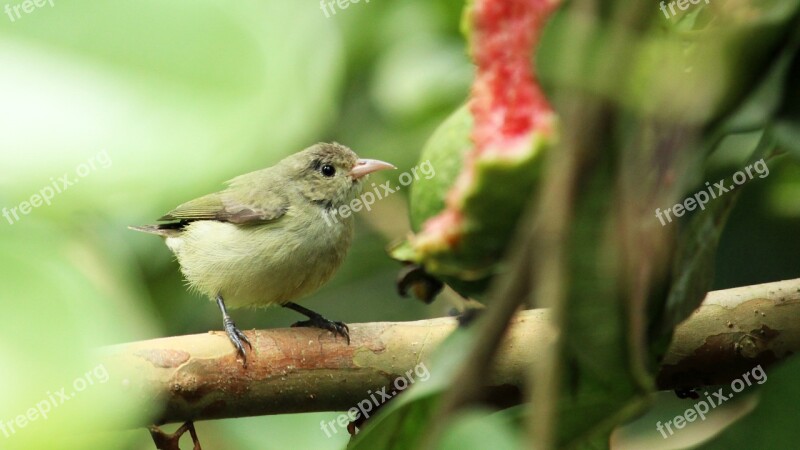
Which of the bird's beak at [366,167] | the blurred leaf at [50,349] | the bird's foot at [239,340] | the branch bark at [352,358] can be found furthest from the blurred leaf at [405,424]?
the bird's beak at [366,167]

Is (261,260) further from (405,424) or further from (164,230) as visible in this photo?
(405,424)

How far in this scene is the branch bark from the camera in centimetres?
131

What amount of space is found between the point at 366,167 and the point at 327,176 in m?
0.34

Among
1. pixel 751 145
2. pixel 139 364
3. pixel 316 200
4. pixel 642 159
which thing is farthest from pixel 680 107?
pixel 316 200

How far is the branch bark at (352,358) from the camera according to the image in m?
1.31

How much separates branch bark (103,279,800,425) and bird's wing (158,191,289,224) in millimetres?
979

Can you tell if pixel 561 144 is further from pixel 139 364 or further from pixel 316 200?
pixel 316 200

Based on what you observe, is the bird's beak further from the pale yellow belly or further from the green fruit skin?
the green fruit skin

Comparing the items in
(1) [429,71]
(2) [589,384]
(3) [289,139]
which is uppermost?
(1) [429,71]

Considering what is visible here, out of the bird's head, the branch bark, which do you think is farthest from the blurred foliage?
the bird's head

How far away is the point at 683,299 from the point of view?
2.29 feet

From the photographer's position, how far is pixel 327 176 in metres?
2.76

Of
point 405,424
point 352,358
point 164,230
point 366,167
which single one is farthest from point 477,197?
point 164,230

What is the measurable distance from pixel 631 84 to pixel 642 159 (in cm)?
5
